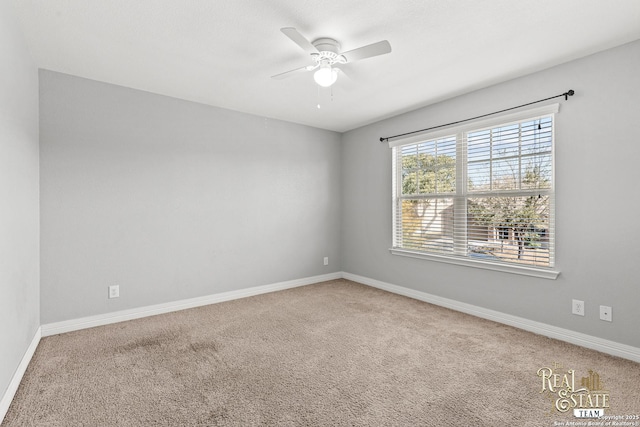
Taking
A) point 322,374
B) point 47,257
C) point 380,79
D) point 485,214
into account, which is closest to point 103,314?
point 47,257

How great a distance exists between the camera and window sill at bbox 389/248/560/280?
2881 millimetres

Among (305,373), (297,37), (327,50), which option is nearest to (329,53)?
(327,50)

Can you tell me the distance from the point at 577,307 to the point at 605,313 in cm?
18

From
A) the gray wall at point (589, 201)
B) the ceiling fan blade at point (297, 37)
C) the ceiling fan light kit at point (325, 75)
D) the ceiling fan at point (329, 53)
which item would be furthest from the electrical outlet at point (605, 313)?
the ceiling fan blade at point (297, 37)

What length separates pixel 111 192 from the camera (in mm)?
3217

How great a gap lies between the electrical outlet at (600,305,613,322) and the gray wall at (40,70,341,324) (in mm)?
3303

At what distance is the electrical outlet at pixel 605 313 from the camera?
2.53 m

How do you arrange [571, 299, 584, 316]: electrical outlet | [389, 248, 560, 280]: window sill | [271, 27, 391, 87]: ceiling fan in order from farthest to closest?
[389, 248, 560, 280]: window sill, [571, 299, 584, 316]: electrical outlet, [271, 27, 391, 87]: ceiling fan

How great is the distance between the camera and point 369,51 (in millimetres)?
2184

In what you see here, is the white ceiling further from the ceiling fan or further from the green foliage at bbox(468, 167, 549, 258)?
the green foliage at bbox(468, 167, 549, 258)

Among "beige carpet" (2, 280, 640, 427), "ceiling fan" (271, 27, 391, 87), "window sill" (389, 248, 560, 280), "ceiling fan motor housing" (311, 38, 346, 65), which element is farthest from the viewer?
"window sill" (389, 248, 560, 280)

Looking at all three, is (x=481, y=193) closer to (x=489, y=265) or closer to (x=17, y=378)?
(x=489, y=265)

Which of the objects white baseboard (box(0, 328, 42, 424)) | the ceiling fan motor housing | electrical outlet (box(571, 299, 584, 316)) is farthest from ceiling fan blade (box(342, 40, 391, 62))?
white baseboard (box(0, 328, 42, 424))

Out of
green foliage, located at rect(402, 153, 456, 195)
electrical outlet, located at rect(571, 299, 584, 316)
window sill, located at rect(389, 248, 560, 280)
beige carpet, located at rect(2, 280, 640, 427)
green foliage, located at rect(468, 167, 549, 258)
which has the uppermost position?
green foliage, located at rect(402, 153, 456, 195)
